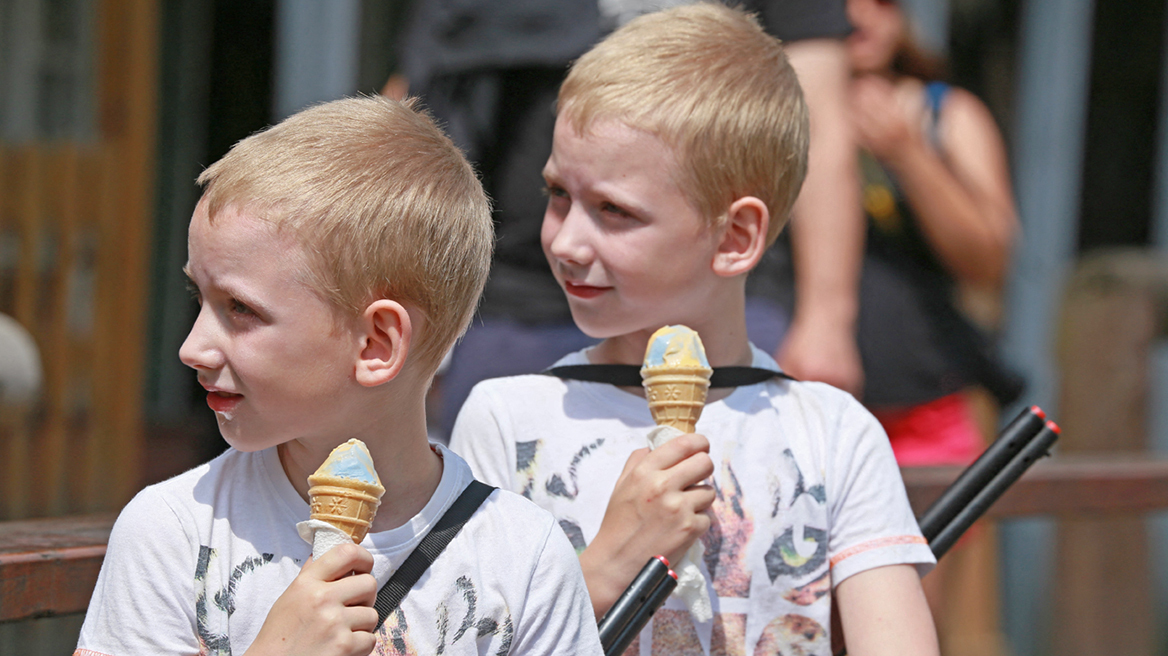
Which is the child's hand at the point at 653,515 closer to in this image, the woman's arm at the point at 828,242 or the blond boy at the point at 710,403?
the blond boy at the point at 710,403

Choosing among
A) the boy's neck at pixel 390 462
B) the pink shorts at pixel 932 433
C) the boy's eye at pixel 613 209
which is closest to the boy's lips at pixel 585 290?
the boy's eye at pixel 613 209

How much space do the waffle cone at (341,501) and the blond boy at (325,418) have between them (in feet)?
0.14

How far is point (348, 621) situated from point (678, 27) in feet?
4.02

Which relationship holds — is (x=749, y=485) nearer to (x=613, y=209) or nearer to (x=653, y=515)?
(x=653, y=515)

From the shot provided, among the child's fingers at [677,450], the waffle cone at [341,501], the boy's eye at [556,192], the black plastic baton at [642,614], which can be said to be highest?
the boy's eye at [556,192]

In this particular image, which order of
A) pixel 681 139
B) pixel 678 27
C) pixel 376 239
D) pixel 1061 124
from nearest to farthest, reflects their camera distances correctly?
pixel 376 239
pixel 681 139
pixel 678 27
pixel 1061 124

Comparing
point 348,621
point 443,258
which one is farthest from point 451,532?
point 443,258

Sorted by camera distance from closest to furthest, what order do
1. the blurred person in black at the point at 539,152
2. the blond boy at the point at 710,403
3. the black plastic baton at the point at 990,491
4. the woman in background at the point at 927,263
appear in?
the blond boy at the point at 710,403
the black plastic baton at the point at 990,491
the blurred person in black at the point at 539,152
the woman in background at the point at 927,263

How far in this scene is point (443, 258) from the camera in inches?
61.6

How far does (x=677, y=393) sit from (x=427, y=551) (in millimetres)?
447

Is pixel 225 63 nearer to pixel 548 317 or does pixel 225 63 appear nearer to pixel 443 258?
pixel 548 317

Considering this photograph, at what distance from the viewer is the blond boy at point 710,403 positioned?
189 centimetres

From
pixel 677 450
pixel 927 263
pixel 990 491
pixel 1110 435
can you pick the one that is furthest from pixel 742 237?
pixel 1110 435

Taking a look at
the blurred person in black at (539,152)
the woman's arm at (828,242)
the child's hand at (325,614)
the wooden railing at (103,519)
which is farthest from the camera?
the woman's arm at (828,242)
